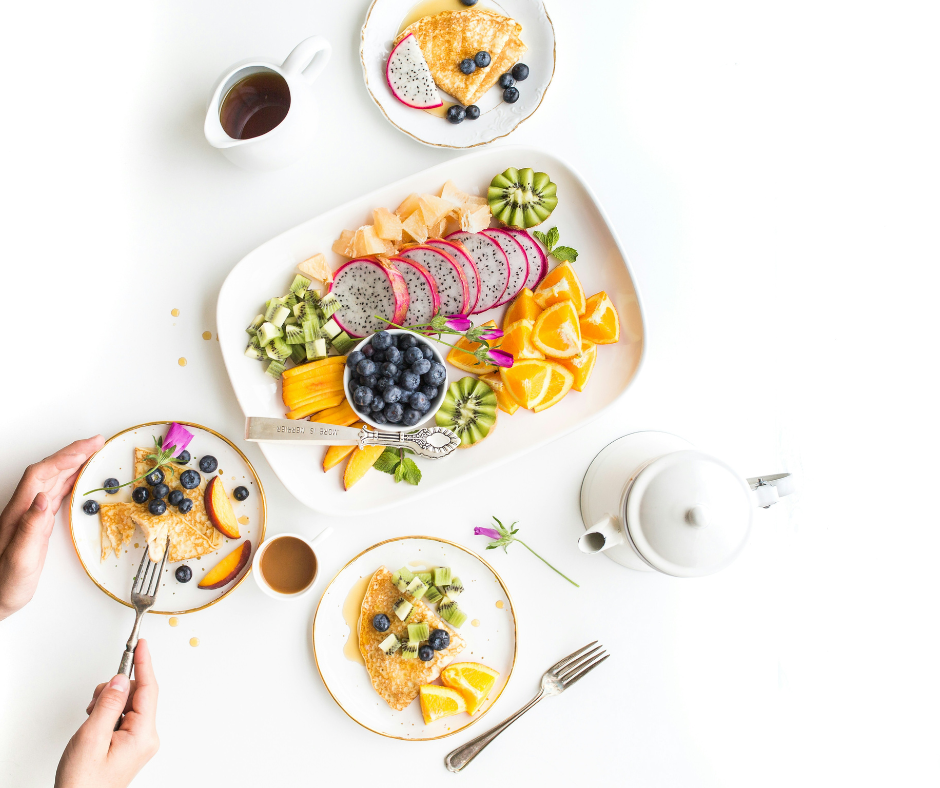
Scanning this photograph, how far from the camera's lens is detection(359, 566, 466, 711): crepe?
5.08 feet

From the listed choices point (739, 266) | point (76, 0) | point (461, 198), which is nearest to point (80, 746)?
point (461, 198)

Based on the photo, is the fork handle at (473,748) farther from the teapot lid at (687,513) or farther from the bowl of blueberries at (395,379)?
the bowl of blueberries at (395,379)

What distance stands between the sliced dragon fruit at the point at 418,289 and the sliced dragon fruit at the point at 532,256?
255 mm

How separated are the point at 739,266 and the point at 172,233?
1.59m

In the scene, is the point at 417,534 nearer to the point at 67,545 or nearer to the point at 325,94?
the point at 67,545

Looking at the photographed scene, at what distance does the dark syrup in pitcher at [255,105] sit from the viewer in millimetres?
1448

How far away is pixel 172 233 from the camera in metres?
1.59

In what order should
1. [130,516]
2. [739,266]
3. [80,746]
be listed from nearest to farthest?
[80,746], [130,516], [739,266]

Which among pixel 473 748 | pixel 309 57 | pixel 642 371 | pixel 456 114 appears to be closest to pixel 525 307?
pixel 642 371

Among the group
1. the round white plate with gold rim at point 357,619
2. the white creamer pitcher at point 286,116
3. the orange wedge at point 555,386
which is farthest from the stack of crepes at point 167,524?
the orange wedge at point 555,386

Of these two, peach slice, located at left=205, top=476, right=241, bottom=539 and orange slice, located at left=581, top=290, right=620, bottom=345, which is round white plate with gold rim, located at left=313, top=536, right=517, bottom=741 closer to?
peach slice, located at left=205, top=476, right=241, bottom=539

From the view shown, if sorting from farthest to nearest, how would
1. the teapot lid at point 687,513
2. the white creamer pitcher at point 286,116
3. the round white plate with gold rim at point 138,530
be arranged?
the round white plate with gold rim at point 138,530
the white creamer pitcher at point 286,116
the teapot lid at point 687,513

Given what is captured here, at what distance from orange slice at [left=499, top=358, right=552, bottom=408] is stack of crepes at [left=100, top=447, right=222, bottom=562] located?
33.2 inches

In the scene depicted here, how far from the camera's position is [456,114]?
1575 mm
